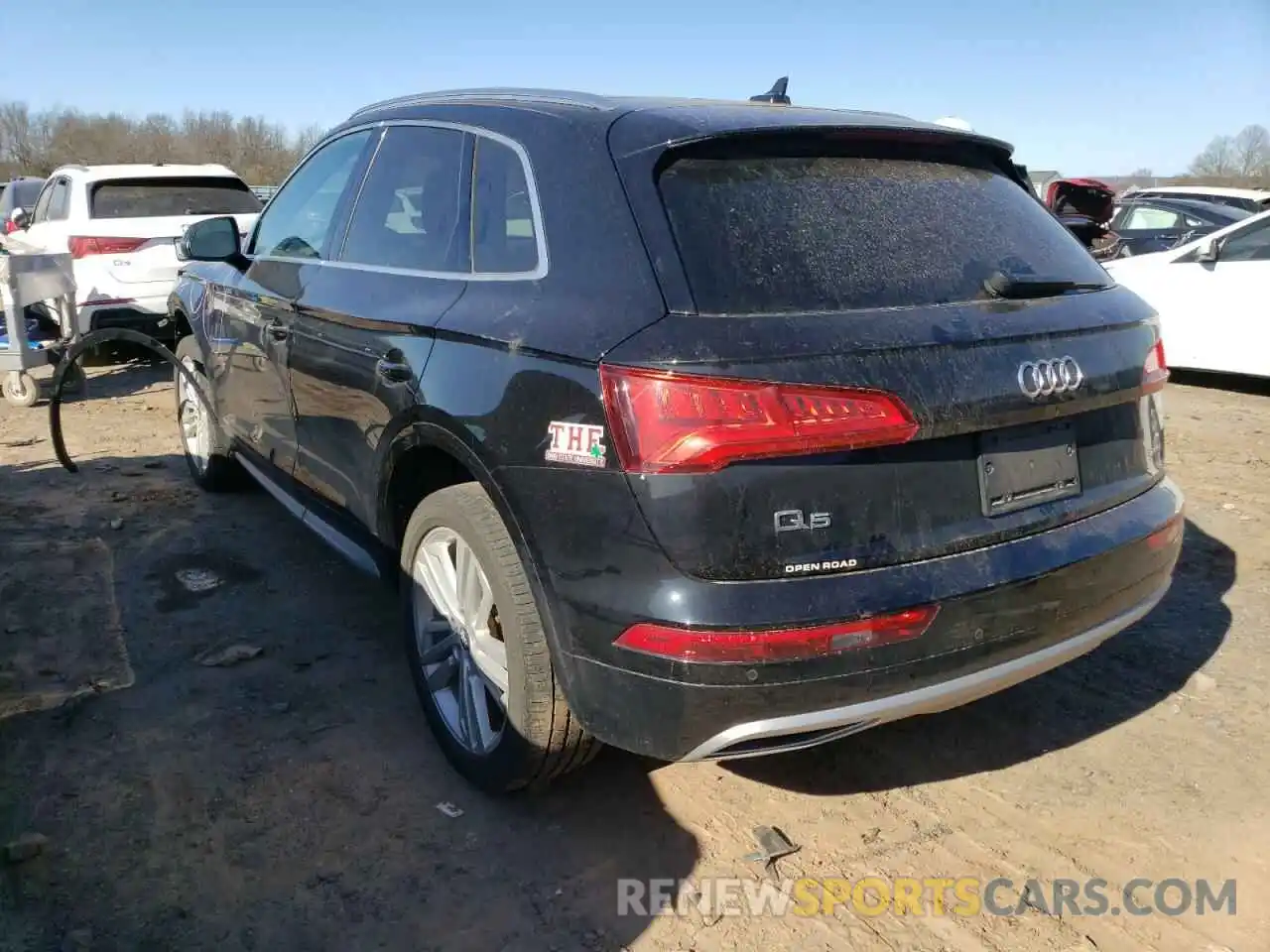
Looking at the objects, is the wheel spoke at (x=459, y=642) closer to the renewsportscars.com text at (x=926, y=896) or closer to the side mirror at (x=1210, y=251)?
the renewsportscars.com text at (x=926, y=896)

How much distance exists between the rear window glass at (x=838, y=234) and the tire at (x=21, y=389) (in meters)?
7.52

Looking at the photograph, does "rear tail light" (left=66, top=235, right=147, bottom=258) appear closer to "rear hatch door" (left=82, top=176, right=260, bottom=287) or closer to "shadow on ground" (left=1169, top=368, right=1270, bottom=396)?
"rear hatch door" (left=82, top=176, right=260, bottom=287)

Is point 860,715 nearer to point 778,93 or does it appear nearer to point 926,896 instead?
point 926,896

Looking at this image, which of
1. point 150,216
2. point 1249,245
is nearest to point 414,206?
point 150,216

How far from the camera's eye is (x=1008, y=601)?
226cm

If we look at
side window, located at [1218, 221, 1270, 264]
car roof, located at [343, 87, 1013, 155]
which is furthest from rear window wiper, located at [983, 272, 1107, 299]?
side window, located at [1218, 221, 1270, 264]

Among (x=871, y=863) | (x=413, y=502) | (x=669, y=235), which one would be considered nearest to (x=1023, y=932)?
(x=871, y=863)

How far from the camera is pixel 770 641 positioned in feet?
6.73

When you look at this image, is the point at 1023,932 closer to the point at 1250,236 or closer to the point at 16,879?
the point at 16,879

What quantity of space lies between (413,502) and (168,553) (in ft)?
7.23

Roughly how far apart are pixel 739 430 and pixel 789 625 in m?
0.41

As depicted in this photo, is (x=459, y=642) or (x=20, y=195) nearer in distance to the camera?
(x=459, y=642)

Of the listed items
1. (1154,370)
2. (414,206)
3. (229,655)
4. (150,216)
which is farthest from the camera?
(150,216)

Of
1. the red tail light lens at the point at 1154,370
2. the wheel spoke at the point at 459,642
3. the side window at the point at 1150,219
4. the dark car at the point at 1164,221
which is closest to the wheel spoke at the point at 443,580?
the wheel spoke at the point at 459,642
